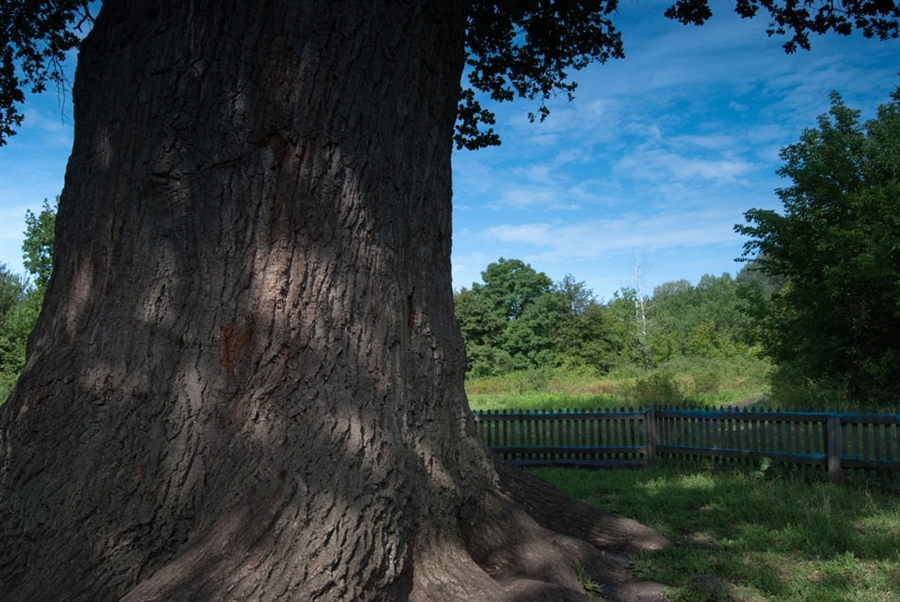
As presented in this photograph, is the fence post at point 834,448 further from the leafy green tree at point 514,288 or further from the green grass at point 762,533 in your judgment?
Answer: the leafy green tree at point 514,288

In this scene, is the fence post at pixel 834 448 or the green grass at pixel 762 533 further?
the fence post at pixel 834 448

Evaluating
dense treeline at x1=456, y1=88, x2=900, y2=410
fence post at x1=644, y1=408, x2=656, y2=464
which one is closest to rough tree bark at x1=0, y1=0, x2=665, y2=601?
fence post at x1=644, y1=408, x2=656, y2=464

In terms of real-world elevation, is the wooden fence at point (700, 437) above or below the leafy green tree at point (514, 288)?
below

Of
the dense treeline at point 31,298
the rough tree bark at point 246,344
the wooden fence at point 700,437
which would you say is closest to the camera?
the rough tree bark at point 246,344

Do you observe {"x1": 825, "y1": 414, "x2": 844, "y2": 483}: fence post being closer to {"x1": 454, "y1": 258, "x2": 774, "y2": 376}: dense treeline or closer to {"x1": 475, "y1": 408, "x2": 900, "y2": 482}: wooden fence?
{"x1": 475, "y1": 408, "x2": 900, "y2": 482}: wooden fence

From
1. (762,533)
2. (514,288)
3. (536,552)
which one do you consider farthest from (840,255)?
(514,288)

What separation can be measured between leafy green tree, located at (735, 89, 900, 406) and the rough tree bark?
45.6ft

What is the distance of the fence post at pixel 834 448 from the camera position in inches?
356

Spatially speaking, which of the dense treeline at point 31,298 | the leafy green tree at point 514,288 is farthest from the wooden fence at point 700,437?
the leafy green tree at point 514,288

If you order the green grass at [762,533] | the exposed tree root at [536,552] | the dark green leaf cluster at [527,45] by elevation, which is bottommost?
the green grass at [762,533]

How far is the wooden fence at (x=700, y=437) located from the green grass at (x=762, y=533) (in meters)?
0.47

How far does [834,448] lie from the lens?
9078 mm

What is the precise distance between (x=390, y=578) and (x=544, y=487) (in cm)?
269

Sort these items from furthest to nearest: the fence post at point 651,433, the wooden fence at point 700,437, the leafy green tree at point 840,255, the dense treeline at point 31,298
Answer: the dense treeline at point 31,298 < the leafy green tree at point 840,255 < the fence post at point 651,433 < the wooden fence at point 700,437
